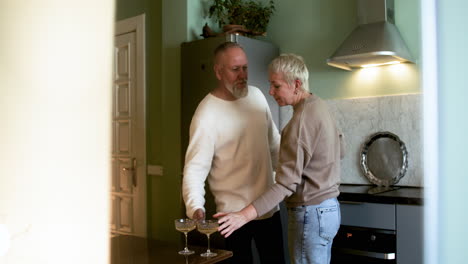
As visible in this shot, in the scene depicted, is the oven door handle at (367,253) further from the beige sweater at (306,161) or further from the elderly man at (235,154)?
the beige sweater at (306,161)

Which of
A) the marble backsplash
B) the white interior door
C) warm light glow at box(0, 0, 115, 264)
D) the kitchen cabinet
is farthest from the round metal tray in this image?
warm light glow at box(0, 0, 115, 264)

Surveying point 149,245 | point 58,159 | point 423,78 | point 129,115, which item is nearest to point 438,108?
point 423,78

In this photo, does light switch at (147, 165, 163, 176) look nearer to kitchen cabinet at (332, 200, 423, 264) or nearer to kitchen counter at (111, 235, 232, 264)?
kitchen cabinet at (332, 200, 423, 264)

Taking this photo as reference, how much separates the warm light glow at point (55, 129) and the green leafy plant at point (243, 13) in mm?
1874

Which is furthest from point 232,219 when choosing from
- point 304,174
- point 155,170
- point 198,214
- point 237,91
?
point 155,170

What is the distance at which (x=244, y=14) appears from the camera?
2.51 m

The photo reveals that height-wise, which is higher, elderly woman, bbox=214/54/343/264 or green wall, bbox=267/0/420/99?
green wall, bbox=267/0/420/99

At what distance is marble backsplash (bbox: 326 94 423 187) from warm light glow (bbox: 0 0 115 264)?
1.79 metres

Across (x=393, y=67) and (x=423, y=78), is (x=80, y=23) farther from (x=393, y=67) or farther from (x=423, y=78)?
(x=393, y=67)

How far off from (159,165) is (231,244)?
4.30 feet

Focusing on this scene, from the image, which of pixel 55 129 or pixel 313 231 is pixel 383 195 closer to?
pixel 313 231

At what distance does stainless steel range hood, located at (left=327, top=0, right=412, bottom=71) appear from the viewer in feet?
6.56

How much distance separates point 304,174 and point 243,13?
144cm

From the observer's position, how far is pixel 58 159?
590mm
